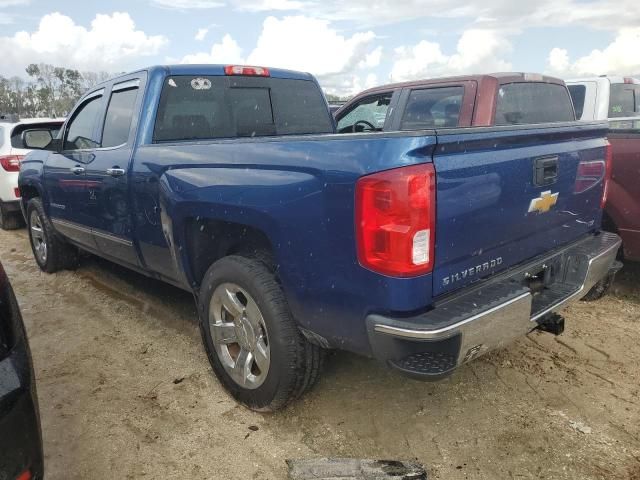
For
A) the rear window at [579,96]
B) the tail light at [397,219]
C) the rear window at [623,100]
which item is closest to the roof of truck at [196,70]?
the tail light at [397,219]

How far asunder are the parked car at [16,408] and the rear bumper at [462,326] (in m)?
1.22

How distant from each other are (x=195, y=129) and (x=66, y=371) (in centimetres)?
178

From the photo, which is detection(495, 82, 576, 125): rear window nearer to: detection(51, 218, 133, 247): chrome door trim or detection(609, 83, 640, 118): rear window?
detection(609, 83, 640, 118): rear window

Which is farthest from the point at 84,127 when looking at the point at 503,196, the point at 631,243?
the point at 631,243

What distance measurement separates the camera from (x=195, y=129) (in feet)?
11.8

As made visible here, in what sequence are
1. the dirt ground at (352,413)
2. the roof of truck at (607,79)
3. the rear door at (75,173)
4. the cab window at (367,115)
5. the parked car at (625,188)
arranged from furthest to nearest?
the roof of truck at (607,79) < the cab window at (367,115) < the rear door at (75,173) < the parked car at (625,188) < the dirt ground at (352,413)

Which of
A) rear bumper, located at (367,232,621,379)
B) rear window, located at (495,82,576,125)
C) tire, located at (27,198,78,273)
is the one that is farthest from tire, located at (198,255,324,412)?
tire, located at (27,198,78,273)

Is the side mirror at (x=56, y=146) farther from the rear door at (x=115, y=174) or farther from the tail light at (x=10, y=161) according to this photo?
the tail light at (x=10, y=161)

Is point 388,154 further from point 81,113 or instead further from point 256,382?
point 81,113

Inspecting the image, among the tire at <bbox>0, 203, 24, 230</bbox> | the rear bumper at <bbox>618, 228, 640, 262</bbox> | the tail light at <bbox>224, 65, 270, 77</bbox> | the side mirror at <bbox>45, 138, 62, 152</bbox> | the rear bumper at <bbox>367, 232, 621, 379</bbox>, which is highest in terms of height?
the tail light at <bbox>224, 65, 270, 77</bbox>

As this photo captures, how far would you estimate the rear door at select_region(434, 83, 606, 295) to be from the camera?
2.07 metres

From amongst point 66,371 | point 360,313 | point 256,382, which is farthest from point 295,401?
point 66,371

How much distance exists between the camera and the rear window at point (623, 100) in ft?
21.4

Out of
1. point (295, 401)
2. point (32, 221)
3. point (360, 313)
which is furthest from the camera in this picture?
A: point (32, 221)
